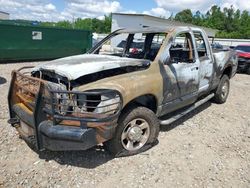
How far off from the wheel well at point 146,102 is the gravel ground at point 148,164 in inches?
25.5

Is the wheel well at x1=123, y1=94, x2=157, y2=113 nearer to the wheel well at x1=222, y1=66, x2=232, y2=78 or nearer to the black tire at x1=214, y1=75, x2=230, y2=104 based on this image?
the black tire at x1=214, y1=75, x2=230, y2=104

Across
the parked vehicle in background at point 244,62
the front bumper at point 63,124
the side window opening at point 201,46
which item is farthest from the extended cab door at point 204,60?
the parked vehicle in background at point 244,62

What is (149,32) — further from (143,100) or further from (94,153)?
(94,153)

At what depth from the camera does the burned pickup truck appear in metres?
3.34

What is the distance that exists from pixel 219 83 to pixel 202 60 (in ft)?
4.97

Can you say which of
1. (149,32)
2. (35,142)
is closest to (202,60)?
(149,32)

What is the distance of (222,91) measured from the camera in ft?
22.8

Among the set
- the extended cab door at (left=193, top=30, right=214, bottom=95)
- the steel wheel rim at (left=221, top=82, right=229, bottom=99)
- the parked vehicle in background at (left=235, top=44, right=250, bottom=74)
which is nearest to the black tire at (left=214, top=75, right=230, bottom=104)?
the steel wheel rim at (left=221, top=82, right=229, bottom=99)

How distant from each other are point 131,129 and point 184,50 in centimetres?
237

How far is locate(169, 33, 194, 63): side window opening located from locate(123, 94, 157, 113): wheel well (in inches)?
33.2

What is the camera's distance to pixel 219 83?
6.69 metres

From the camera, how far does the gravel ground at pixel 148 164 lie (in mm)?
3473

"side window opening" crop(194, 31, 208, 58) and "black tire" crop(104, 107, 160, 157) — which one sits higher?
"side window opening" crop(194, 31, 208, 58)

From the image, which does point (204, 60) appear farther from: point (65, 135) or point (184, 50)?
point (65, 135)
